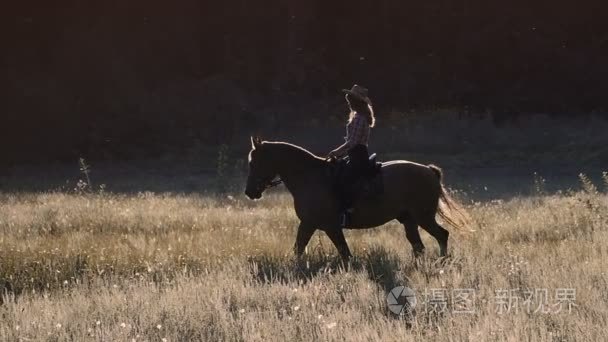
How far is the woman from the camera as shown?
8.27 meters

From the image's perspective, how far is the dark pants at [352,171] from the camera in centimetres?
834

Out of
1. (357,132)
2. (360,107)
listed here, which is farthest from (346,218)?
(360,107)

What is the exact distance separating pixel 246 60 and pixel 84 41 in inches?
320

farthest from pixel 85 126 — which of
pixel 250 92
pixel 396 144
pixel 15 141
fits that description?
pixel 396 144

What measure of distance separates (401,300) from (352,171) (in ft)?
8.74

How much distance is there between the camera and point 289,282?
6.77m

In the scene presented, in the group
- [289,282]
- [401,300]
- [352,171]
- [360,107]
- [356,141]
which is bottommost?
[401,300]

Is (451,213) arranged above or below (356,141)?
below

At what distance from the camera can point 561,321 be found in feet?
16.7

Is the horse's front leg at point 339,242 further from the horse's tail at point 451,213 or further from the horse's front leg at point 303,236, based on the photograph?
the horse's tail at point 451,213

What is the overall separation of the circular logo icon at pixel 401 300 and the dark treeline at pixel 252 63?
24.2 m

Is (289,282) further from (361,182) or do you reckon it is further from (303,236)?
(361,182)

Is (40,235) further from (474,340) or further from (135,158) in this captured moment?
(135,158)

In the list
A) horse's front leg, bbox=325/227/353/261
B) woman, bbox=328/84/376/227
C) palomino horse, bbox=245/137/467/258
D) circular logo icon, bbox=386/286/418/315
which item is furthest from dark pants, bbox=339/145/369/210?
circular logo icon, bbox=386/286/418/315
